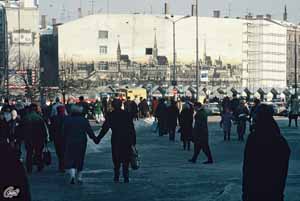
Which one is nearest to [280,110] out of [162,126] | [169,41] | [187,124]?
[162,126]

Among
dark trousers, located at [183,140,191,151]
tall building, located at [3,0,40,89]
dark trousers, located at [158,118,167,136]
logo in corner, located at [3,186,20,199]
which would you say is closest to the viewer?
logo in corner, located at [3,186,20,199]

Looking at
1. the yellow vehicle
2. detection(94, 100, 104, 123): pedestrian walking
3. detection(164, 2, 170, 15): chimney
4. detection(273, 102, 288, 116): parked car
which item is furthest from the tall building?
detection(94, 100, 104, 123): pedestrian walking

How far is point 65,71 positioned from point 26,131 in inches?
3618

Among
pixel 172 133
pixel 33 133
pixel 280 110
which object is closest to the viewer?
pixel 33 133

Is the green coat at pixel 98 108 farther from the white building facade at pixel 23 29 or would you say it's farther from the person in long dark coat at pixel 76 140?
the white building facade at pixel 23 29

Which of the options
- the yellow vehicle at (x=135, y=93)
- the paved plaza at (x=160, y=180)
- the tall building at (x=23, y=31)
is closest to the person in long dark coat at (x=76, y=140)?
the paved plaza at (x=160, y=180)

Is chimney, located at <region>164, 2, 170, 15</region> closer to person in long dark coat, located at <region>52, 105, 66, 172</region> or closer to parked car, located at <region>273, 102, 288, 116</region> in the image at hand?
parked car, located at <region>273, 102, 288, 116</region>

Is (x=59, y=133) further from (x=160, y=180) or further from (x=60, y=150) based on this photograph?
(x=160, y=180)

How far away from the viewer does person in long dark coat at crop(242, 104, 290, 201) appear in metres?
8.68

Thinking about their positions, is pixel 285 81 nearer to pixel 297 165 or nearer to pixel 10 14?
pixel 10 14

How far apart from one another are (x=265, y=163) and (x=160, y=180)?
10131 millimetres

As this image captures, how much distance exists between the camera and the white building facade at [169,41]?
132 m

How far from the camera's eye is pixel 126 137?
58.9 feet

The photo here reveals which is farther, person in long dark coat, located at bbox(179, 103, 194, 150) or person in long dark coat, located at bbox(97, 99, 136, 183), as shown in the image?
person in long dark coat, located at bbox(179, 103, 194, 150)
